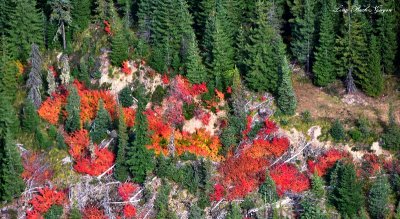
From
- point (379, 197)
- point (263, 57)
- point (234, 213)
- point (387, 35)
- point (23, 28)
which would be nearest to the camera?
point (379, 197)

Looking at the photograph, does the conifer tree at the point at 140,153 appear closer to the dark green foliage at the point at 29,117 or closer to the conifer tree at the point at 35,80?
the dark green foliage at the point at 29,117

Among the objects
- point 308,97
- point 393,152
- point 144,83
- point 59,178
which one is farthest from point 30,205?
point 393,152

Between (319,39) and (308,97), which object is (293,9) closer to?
(319,39)

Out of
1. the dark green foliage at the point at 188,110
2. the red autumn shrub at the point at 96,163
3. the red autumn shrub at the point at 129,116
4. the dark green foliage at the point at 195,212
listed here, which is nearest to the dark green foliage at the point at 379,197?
the dark green foliage at the point at 195,212

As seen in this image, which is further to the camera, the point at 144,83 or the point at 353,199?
the point at 144,83

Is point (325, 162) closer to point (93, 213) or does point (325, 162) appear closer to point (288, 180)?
point (288, 180)

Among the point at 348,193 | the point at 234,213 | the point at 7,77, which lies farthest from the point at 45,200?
the point at 348,193
